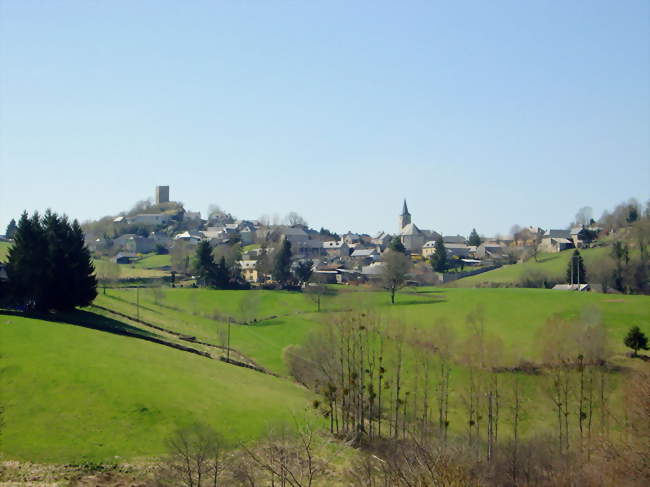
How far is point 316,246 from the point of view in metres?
152

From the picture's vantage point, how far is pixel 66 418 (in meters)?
28.4

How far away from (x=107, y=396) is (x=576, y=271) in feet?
244

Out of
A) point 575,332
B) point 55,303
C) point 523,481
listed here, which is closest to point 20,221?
point 55,303

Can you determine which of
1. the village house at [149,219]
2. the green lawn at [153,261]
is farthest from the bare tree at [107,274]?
the village house at [149,219]

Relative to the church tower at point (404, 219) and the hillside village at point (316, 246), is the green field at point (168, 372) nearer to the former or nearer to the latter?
the hillside village at point (316, 246)

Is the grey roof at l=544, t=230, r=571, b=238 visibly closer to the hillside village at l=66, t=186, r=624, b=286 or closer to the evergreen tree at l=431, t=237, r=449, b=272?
the hillside village at l=66, t=186, r=624, b=286

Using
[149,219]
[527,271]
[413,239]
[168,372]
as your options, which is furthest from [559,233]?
[168,372]

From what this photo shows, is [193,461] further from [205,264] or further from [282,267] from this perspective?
[282,267]

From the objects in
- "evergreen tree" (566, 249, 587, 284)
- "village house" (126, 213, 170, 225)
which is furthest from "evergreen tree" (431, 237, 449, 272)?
"village house" (126, 213, 170, 225)

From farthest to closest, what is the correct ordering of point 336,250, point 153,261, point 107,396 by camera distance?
point 336,250, point 153,261, point 107,396

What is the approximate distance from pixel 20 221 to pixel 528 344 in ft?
133

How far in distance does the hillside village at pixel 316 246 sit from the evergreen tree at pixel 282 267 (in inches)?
164

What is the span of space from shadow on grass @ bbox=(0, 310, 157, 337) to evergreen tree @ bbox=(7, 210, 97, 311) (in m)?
1.09

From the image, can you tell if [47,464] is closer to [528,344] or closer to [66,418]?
[66,418]
